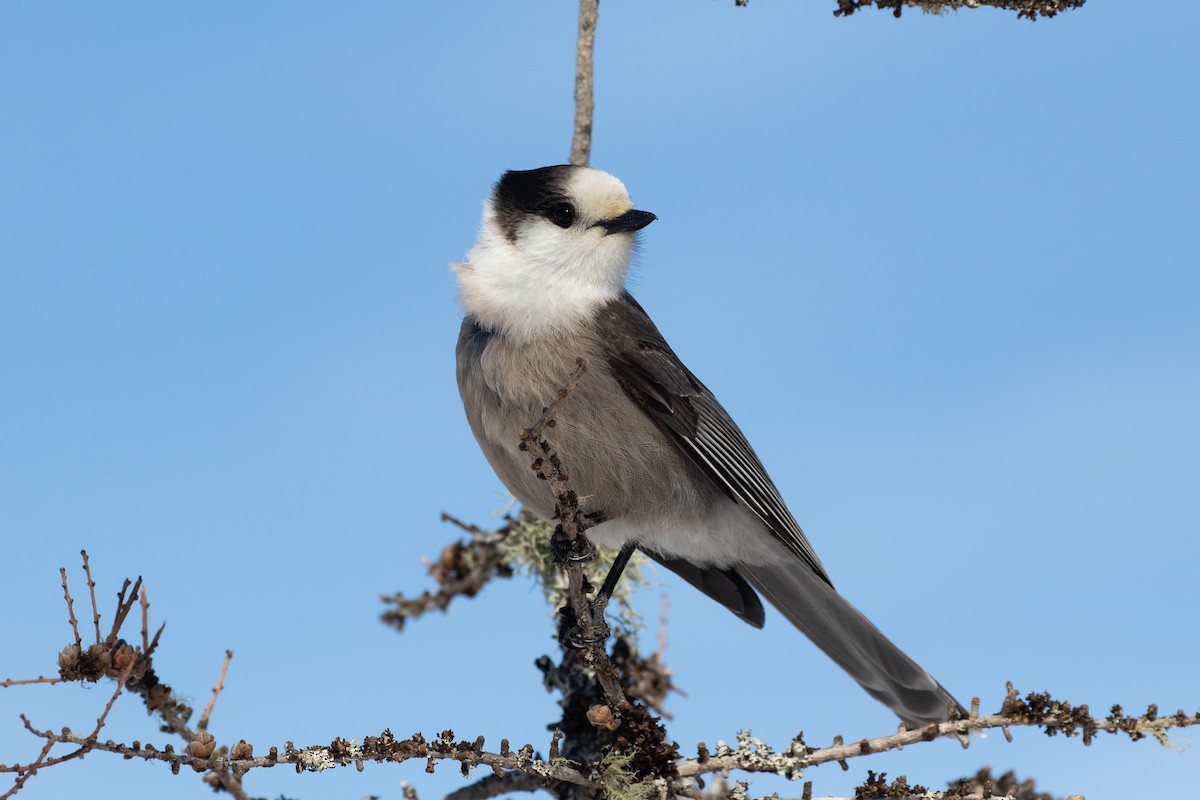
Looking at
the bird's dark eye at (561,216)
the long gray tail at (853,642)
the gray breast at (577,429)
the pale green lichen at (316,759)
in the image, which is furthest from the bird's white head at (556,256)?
the pale green lichen at (316,759)

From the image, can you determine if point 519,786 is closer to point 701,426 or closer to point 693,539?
point 693,539

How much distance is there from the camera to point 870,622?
13.2 ft

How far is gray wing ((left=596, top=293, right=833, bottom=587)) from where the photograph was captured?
3783 millimetres

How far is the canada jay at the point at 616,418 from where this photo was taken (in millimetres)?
3646

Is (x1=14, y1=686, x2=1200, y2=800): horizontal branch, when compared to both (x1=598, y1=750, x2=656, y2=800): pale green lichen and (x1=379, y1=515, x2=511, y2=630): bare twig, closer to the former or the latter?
(x1=598, y1=750, x2=656, y2=800): pale green lichen

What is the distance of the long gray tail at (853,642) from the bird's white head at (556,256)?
129cm

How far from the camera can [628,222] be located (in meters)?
3.85

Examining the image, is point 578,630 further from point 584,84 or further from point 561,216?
point 584,84

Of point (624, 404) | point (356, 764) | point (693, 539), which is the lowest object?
point (356, 764)

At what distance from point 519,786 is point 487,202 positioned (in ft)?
7.45

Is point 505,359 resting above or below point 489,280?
below

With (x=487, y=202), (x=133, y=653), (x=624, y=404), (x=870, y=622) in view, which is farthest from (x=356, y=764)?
(x=487, y=202)

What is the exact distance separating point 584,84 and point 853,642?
2.44 metres

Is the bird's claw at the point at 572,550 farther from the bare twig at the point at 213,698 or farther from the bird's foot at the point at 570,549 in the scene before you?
the bare twig at the point at 213,698
